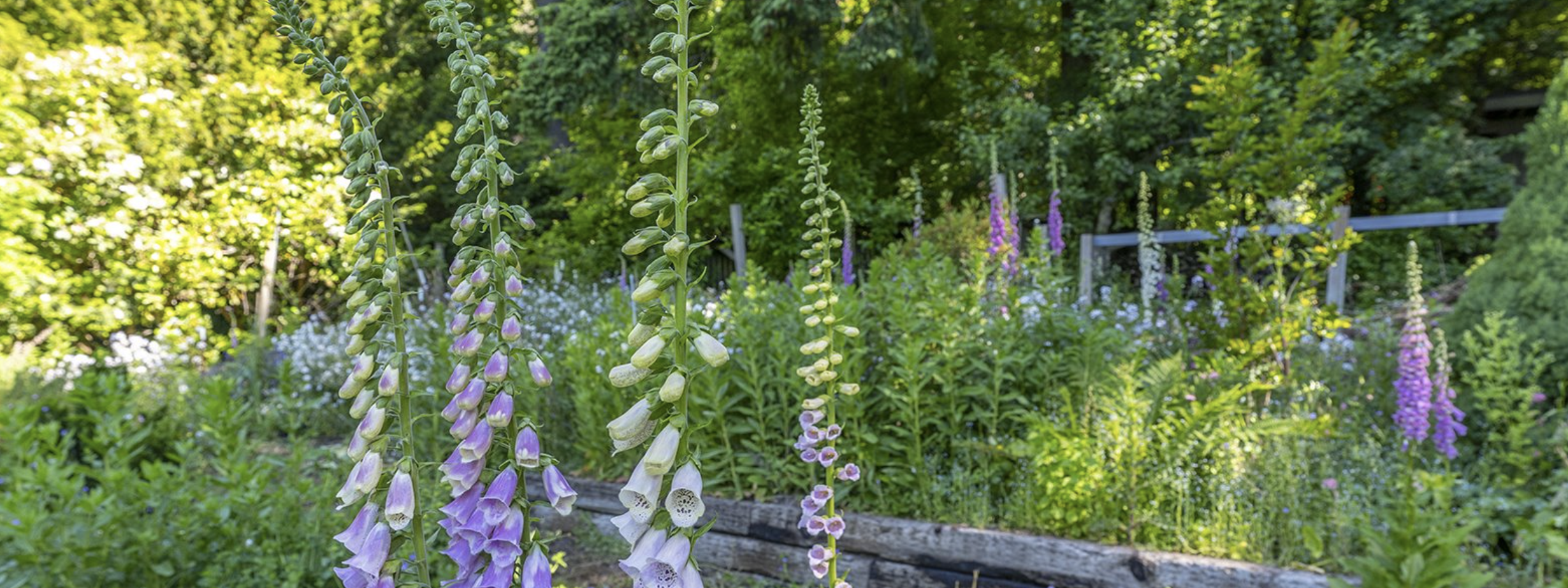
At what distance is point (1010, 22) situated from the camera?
11.8 metres

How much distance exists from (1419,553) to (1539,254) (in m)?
2.96

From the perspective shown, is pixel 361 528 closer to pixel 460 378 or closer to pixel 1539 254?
pixel 460 378

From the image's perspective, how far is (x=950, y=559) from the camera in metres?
3.11

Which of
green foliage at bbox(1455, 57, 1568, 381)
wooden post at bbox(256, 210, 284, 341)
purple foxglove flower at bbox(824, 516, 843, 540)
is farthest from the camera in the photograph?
wooden post at bbox(256, 210, 284, 341)

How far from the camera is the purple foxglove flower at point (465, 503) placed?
1121 millimetres

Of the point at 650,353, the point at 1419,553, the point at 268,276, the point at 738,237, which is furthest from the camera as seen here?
the point at 268,276

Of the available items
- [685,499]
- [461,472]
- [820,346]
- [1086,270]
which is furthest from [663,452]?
[1086,270]

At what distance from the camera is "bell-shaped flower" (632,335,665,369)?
0.99 metres

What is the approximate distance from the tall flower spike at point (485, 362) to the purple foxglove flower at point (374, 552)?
8 cm

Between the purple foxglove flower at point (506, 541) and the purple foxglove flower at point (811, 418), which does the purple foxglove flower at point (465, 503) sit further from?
the purple foxglove flower at point (811, 418)

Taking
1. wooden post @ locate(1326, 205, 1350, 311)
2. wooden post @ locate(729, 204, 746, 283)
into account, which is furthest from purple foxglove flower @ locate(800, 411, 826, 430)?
wooden post @ locate(729, 204, 746, 283)

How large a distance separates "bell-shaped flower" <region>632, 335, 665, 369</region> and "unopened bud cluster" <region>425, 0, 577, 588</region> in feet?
0.69

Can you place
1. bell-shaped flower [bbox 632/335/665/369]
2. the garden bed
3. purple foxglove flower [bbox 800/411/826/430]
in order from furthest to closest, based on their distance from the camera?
the garden bed, purple foxglove flower [bbox 800/411/826/430], bell-shaped flower [bbox 632/335/665/369]

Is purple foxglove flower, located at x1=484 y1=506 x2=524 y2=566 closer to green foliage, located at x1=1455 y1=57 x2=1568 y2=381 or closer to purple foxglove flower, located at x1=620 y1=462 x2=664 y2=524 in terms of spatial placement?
purple foxglove flower, located at x1=620 y1=462 x2=664 y2=524
